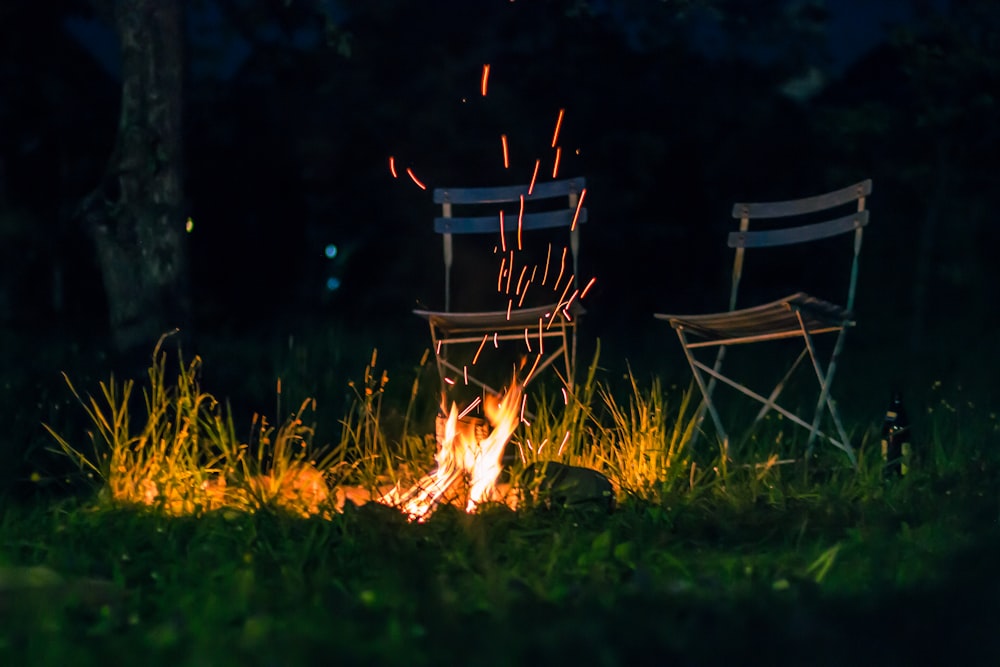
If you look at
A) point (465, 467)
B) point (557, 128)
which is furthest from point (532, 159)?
point (465, 467)

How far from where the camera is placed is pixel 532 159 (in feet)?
26.5

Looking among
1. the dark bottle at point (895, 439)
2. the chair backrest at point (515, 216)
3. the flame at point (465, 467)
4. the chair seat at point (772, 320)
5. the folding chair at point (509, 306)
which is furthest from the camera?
the chair backrest at point (515, 216)

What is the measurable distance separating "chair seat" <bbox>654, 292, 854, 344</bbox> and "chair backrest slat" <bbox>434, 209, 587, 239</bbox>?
67cm

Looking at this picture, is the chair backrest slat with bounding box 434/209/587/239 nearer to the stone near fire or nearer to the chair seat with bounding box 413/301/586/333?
the chair seat with bounding box 413/301/586/333

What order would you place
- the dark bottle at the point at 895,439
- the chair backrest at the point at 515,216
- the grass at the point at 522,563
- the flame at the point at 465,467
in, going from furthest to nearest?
the chair backrest at the point at 515,216 → the dark bottle at the point at 895,439 → the flame at the point at 465,467 → the grass at the point at 522,563

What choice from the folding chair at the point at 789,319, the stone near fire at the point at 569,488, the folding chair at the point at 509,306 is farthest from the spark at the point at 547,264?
the stone near fire at the point at 569,488

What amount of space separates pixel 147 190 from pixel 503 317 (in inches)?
64.0

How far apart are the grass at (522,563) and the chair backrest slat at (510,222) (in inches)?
30.4

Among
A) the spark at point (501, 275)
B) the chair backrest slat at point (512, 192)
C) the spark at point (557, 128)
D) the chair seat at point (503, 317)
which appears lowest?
the spark at point (501, 275)

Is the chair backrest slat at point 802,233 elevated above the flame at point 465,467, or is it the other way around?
the chair backrest slat at point 802,233

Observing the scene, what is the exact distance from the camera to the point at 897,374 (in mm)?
6941

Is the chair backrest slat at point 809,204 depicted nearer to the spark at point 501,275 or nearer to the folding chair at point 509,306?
the folding chair at point 509,306

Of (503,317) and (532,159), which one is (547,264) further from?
(503,317)

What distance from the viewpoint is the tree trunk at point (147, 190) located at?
4.90 metres
